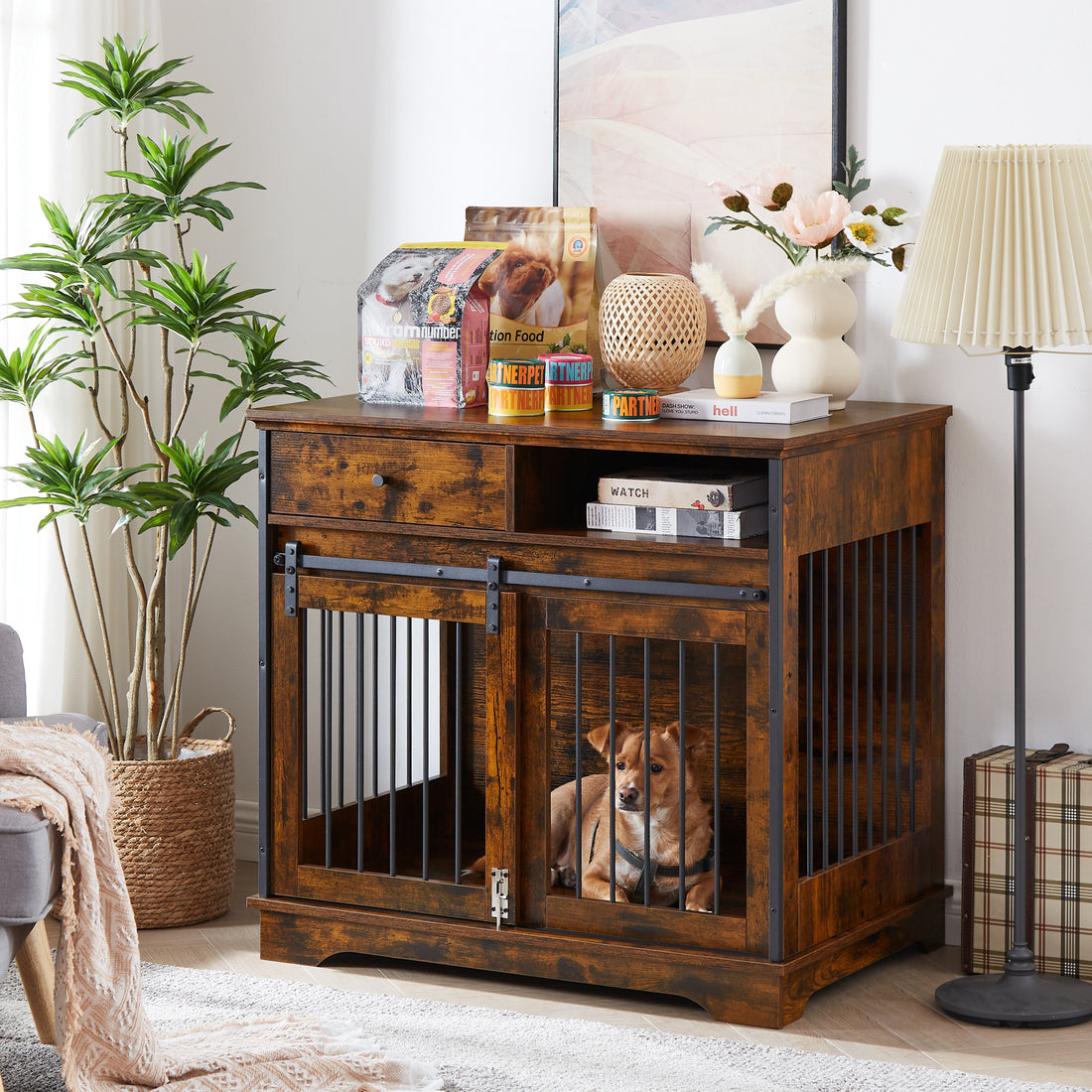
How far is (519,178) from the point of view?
3207 millimetres

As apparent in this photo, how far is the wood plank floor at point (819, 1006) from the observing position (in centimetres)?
248

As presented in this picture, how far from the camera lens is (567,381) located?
2781 millimetres

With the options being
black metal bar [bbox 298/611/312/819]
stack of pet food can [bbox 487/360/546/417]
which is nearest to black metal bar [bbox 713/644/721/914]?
stack of pet food can [bbox 487/360/546/417]

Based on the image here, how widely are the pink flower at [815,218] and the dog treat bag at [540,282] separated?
1.22 feet

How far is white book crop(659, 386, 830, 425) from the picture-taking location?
260cm

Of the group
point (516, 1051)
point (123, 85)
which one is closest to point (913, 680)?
point (516, 1051)

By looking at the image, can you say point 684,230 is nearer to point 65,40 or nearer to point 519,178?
point 519,178

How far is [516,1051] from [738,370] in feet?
3.54

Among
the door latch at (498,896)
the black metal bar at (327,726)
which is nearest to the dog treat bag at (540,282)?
the black metal bar at (327,726)

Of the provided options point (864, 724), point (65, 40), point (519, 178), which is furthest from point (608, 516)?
point (65, 40)

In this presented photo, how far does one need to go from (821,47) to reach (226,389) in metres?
1.40

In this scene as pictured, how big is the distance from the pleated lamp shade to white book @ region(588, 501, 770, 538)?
372mm

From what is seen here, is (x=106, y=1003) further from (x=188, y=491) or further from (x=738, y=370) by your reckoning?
(x=738, y=370)

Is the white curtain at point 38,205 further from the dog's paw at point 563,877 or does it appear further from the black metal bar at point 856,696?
the black metal bar at point 856,696
